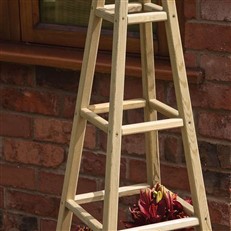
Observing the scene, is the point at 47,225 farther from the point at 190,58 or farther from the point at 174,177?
the point at 190,58

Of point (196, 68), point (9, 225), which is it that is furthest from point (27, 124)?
point (196, 68)

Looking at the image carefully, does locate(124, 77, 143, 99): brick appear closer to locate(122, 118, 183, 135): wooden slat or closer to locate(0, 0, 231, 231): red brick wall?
locate(0, 0, 231, 231): red brick wall

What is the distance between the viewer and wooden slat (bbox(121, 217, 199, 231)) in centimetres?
303

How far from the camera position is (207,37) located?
3.43 metres

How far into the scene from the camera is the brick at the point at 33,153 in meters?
3.82

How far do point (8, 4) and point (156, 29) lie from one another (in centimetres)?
61

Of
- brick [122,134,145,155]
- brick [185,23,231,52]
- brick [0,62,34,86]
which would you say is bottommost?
brick [122,134,145,155]

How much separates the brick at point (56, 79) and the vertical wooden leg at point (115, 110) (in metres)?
0.79

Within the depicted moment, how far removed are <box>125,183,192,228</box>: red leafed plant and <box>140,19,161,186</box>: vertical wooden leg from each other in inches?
6.5

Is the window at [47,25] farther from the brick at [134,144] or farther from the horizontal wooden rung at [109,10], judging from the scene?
the horizontal wooden rung at [109,10]

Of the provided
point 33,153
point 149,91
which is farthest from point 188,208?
point 33,153

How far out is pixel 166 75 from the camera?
348 centimetres

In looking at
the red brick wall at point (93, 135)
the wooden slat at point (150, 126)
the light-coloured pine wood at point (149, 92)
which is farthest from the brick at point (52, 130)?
the wooden slat at point (150, 126)

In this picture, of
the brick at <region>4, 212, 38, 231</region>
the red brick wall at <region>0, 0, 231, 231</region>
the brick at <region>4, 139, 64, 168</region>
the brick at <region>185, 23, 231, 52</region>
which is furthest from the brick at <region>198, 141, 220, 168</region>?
the brick at <region>4, 212, 38, 231</region>
